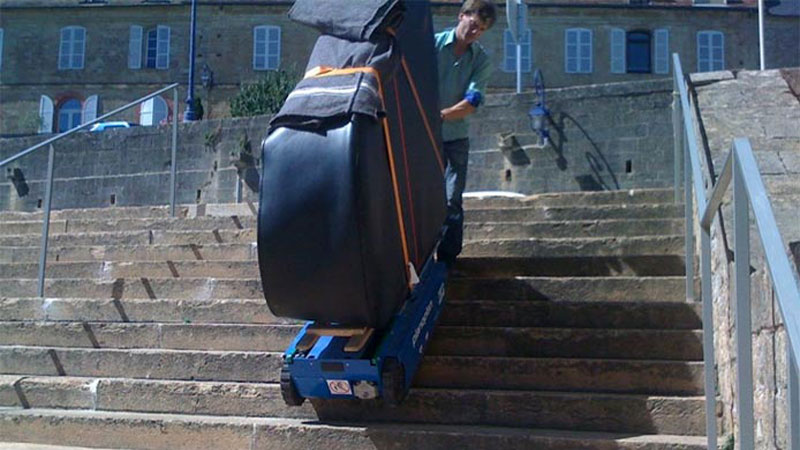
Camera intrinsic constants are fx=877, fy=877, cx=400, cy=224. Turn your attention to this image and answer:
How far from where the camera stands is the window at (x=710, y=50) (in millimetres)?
32781

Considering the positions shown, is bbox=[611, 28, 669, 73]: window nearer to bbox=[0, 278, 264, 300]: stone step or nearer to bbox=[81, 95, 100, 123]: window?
bbox=[81, 95, 100, 123]: window

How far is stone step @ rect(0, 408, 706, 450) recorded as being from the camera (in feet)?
Result: 11.4

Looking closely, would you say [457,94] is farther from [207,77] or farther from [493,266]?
[207,77]

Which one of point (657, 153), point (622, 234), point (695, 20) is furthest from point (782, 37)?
point (622, 234)

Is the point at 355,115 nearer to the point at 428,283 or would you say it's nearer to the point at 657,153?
the point at 428,283

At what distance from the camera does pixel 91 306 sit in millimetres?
5195

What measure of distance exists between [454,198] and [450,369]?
1.16 meters

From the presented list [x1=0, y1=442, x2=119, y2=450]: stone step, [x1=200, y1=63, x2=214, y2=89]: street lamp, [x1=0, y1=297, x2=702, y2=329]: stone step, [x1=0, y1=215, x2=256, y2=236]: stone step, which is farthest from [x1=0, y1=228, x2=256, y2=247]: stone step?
[x1=200, y1=63, x2=214, y2=89]: street lamp

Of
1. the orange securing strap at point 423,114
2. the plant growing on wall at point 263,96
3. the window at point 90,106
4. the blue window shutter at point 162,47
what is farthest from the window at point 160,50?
the orange securing strap at point 423,114

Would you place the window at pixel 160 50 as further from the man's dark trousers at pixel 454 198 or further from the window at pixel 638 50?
the man's dark trousers at pixel 454 198

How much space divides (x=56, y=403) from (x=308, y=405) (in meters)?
1.38

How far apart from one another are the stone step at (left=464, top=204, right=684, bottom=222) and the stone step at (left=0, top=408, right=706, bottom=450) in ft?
8.42

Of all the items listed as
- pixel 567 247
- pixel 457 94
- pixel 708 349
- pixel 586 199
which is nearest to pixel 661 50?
pixel 586 199

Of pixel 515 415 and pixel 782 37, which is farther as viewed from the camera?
pixel 782 37
